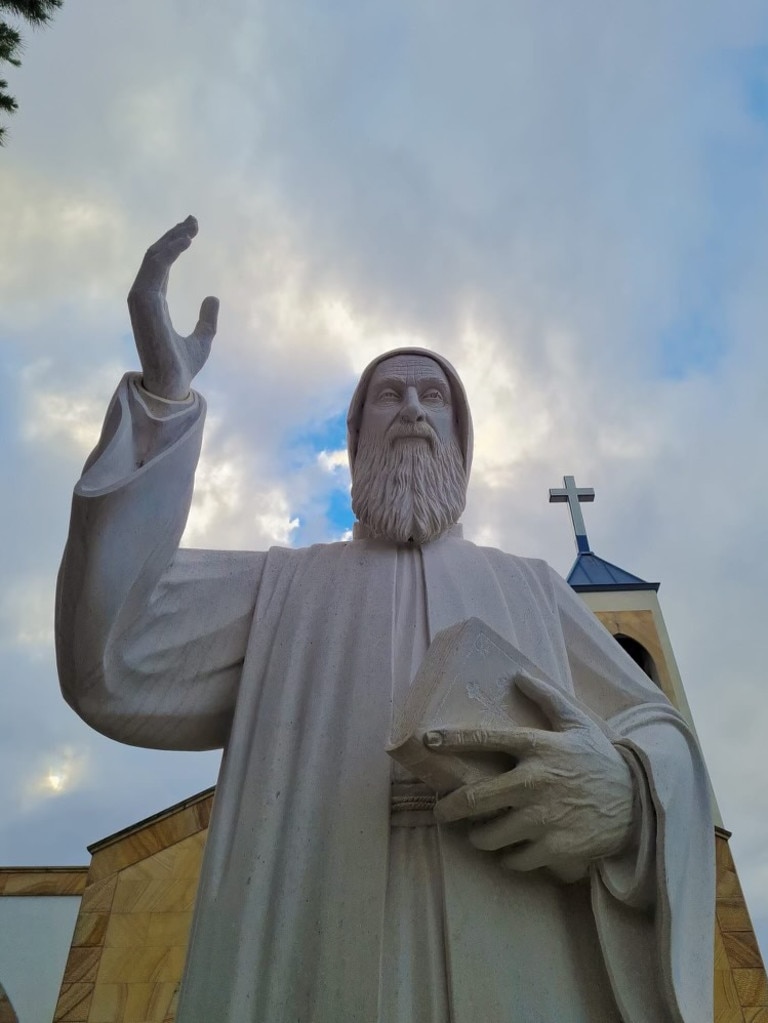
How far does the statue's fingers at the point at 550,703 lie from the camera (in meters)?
2.16

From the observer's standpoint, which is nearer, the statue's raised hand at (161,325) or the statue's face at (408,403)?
the statue's raised hand at (161,325)

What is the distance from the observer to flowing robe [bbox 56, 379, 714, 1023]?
2.00 meters

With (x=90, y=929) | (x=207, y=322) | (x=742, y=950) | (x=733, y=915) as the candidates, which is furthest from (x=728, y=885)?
(x=207, y=322)

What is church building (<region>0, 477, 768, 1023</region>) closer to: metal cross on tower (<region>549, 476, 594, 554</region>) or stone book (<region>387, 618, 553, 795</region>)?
metal cross on tower (<region>549, 476, 594, 554</region>)

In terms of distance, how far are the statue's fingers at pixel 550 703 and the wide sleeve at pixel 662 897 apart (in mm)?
254

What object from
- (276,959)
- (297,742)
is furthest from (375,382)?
(276,959)

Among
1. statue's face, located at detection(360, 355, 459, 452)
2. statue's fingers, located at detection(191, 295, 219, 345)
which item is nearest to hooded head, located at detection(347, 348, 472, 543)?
statue's face, located at detection(360, 355, 459, 452)

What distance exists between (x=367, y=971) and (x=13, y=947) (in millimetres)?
13783

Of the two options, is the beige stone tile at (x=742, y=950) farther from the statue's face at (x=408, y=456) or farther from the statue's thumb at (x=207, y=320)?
the statue's thumb at (x=207, y=320)

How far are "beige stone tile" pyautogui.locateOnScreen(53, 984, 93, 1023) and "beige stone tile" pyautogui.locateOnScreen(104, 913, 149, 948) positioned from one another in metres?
0.47

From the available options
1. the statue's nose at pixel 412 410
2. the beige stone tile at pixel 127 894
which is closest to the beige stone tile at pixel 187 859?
the beige stone tile at pixel 127 894

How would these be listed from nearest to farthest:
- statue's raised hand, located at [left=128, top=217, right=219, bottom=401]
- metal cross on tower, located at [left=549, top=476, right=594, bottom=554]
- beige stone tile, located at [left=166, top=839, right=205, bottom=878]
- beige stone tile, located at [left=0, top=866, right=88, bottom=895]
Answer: statue's raised hand, located at [left=128, top=217, right=219, bottom=401] → beige stone tile, located at [left=166, top=839, right=205, bottom=878] → beige stone tile, located at [left=0, top=866, right=88, bottom=895] → metal cross on tower, located at [left=549, top=476, right=594, bottom=554]

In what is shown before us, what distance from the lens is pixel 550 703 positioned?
7.09 feet

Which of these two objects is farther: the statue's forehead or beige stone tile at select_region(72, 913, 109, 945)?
beige stone tile at select_region(72, 913, 109, 945)
